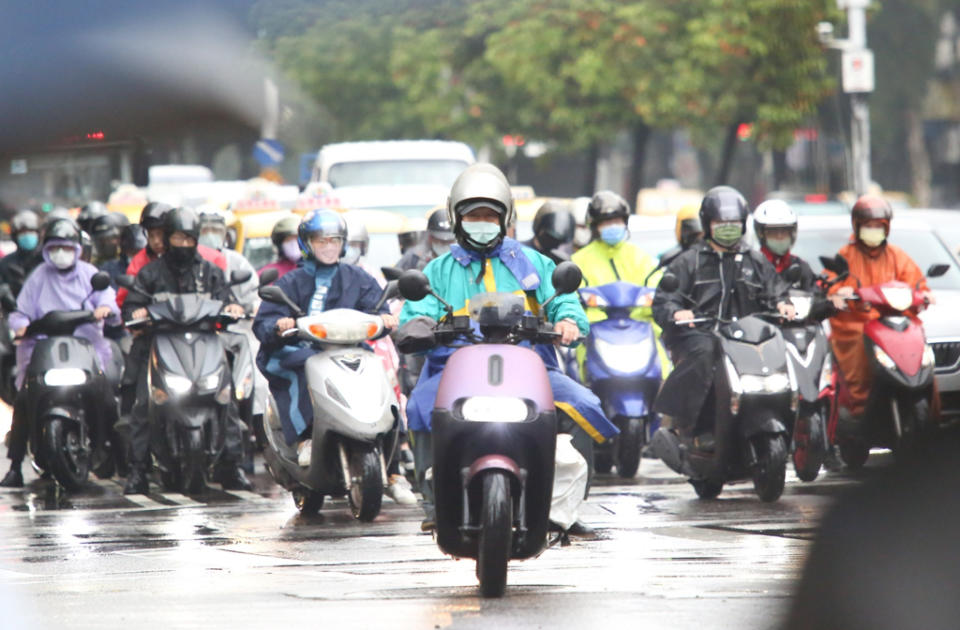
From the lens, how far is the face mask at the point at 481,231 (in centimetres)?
738

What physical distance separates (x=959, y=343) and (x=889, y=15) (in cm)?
4236

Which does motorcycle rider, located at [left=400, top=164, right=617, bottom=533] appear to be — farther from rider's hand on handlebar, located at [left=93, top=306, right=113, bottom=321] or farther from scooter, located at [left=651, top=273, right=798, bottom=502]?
rider's hand on handlebar, located at [left=93, top=306, right=113, bottom=321]

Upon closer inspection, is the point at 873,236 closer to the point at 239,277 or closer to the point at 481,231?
the point at 239,277

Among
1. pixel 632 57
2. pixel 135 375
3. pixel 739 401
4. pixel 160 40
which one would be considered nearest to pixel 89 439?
pixel 135 375

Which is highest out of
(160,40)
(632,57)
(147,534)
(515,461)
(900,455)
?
(632,57)

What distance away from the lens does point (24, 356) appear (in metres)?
12.3

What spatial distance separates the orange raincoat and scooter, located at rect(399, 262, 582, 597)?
5.35 meters

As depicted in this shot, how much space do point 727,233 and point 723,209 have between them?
0.15 meters

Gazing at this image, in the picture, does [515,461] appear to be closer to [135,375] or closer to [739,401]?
[739,401]

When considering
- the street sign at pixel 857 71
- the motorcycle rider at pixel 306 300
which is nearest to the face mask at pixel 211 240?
the motorcycle rider at pixel 306 300

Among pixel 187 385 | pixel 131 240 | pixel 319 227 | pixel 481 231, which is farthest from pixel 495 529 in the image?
pixel 131 240

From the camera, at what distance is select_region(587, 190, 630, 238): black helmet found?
1261 cm

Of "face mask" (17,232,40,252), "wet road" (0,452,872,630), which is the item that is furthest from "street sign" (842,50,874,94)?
"wet road" (0,452,872,630)

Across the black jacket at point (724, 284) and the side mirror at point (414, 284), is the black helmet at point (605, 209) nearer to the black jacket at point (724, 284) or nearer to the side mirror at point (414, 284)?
the black jacket at point (724, 284)
